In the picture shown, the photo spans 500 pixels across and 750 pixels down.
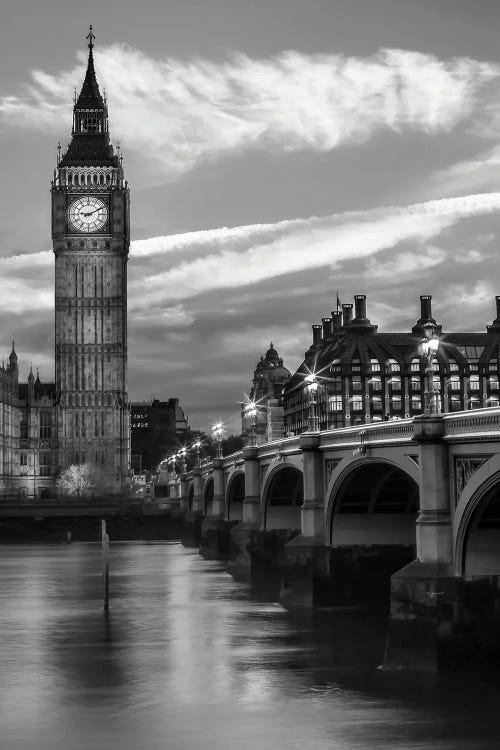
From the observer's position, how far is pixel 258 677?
43.0 meters

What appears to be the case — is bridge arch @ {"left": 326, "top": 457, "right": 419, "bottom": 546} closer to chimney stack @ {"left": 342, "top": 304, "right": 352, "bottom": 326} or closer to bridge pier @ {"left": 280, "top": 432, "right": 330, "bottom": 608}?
bridge pier @ {"left": 280, "top": 432, "right": 330, "bottom": 608}

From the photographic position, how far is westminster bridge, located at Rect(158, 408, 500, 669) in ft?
130

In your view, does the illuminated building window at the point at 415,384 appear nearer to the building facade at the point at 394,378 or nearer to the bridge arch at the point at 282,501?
the building facade at the point at 394,378

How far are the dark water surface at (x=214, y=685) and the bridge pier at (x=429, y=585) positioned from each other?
86 cm

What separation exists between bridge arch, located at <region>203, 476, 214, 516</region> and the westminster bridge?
14.3 metres

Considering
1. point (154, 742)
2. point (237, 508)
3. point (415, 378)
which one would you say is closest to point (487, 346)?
point (415, 378)

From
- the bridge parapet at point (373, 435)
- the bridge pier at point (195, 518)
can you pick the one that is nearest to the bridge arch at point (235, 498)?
the bridge pier at point (195, 518)

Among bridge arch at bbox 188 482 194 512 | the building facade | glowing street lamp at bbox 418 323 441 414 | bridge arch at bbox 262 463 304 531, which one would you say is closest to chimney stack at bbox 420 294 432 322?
the building facade

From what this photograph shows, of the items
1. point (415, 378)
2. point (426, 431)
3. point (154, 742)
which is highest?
point (415, 378)

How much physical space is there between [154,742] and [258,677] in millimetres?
9748

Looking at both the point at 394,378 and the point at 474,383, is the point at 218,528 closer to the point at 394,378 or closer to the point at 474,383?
the point at 394,378

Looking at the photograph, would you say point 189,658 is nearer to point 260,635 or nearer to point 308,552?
point 260,635

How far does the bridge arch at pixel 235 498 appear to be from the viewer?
99.3m

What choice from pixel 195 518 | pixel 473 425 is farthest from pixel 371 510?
pixel 195 518
